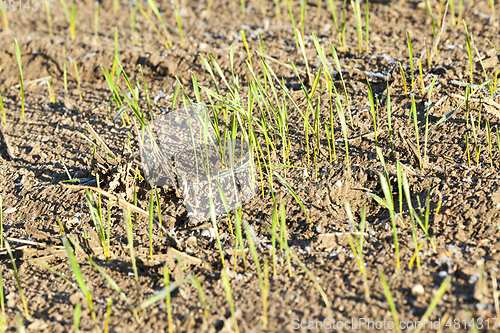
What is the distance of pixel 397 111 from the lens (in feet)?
6.07

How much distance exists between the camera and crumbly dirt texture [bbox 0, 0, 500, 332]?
119 centimetres

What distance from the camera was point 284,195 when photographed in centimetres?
159

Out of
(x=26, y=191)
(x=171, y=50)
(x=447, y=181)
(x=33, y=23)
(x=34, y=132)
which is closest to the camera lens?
(x=447, y=181)

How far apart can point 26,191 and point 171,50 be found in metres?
1.23

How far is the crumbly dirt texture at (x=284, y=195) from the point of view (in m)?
1.19

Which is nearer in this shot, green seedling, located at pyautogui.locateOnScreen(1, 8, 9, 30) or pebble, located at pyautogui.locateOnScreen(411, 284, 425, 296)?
pebble, located at pyautogui.locateOnScreen(411, 284, 425, 296)

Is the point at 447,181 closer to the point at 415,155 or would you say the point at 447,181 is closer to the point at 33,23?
the point at 415,155

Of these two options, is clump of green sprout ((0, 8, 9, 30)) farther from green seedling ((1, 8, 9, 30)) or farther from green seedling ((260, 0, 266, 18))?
green seedling ((260, 0, 266, 18))

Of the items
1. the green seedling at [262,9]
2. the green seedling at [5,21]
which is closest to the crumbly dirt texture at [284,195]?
the green seedling at [262,9]

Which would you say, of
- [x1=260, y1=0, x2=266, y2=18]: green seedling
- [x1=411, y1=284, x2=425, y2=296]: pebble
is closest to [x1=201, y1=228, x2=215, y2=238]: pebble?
[x1=411, y1=284, x2=425, y2=296]: pebble

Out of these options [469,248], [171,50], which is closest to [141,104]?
[171,50]

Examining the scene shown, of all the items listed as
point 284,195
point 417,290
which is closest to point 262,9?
point 284,195

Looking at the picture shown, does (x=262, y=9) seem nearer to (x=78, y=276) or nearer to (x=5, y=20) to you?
(x=5, y=20)

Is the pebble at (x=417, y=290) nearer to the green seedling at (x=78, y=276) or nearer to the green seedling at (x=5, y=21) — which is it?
the green seedling at (x=78, y=276)
